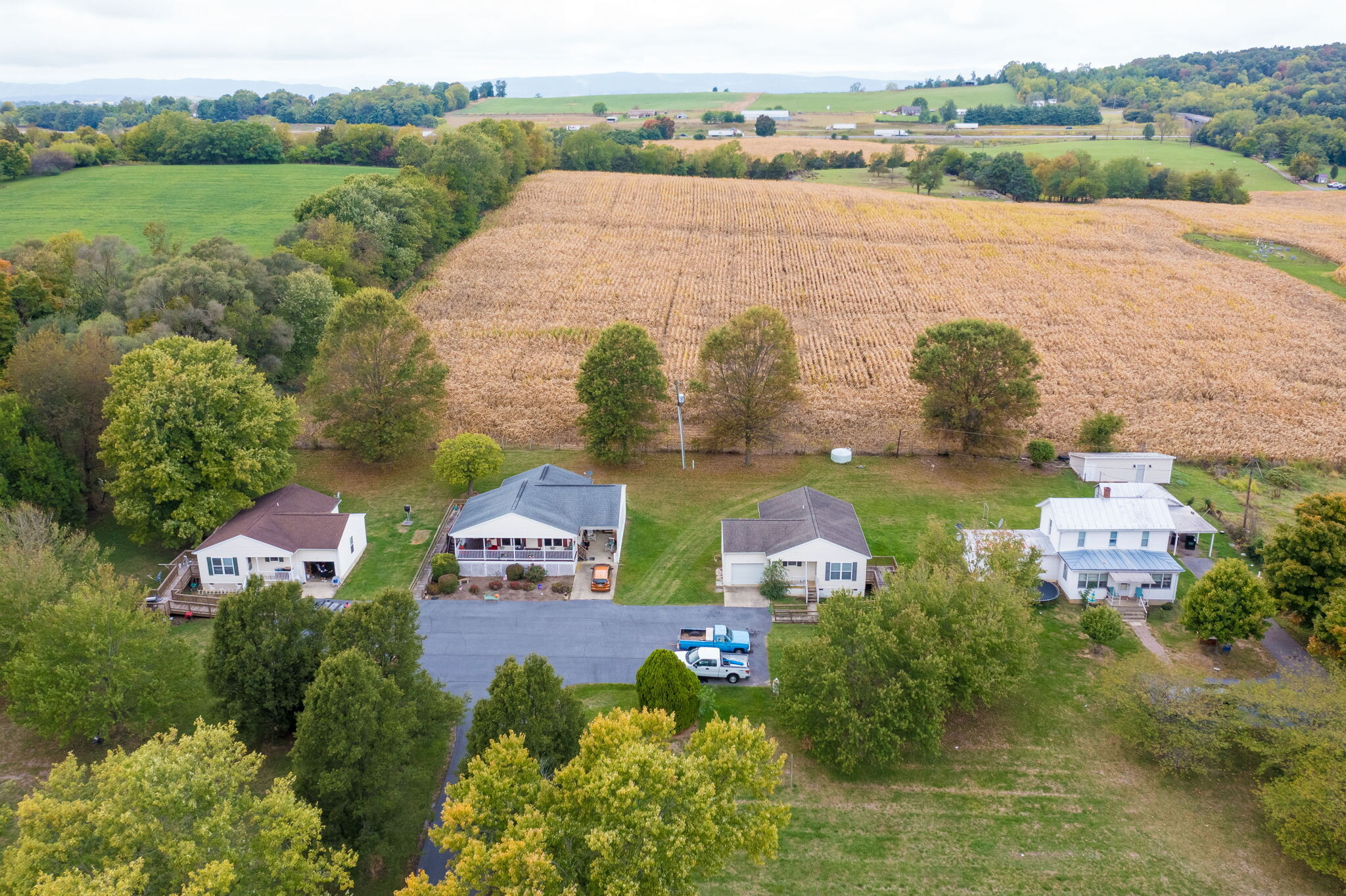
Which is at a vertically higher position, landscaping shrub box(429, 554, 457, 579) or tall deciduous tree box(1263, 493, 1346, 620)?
tall deciduous tree box(1263, 493, 1346, 620)

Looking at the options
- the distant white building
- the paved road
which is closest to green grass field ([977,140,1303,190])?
the distant white building

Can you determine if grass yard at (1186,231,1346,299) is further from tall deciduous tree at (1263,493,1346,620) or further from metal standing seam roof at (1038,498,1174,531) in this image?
tall deciduous tree at (1263,493,1346,620)

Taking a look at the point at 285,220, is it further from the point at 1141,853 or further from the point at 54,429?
the point at 1141,853

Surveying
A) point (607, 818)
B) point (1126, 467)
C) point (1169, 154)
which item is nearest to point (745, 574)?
point (607, 818)

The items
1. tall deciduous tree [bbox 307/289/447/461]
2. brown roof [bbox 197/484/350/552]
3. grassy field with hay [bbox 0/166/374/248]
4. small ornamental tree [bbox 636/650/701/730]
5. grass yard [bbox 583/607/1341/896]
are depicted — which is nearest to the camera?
grass yard [bbox 583/607/1341/896]

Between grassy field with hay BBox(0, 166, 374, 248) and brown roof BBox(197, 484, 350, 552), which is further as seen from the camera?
grassy field with hay BBox(0, 166, 374, 248)

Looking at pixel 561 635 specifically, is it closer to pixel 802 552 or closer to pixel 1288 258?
pixel 802 552

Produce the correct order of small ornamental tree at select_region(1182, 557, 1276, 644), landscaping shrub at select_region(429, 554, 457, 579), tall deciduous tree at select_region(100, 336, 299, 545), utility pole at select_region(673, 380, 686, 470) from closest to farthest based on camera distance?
small ornamental tree at select_region(1182, 557, 1276, 644) → landscaping shrub at select_region(429, 554, 457, 579) → tall deciduous tree at select_region(100, 336, 299, 545) → utility pole at select_region(673, 380, 686, 470)

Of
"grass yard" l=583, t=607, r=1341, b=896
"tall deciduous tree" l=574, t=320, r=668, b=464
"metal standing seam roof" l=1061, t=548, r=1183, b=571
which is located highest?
"tall deciduous tree" l=574, t=320, r=668, b=464
